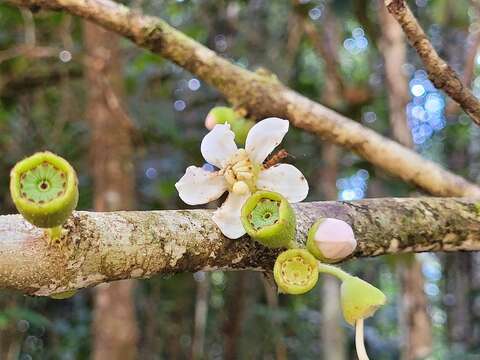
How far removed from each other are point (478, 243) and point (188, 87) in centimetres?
302

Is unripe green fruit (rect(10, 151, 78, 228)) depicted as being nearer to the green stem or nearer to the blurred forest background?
the green stem

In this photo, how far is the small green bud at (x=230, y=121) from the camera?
2.70 ft

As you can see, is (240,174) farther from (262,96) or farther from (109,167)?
(109,167)

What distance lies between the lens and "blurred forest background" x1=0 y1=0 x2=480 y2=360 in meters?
1.95

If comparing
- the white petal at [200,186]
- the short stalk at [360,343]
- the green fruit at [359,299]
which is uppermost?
the white petal at [200,186]

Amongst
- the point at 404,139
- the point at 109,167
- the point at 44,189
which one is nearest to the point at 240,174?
the point at 44,189

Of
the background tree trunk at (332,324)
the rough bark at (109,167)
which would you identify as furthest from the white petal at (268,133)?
the background tree trunk at (332,324)

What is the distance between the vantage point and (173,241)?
50 cm

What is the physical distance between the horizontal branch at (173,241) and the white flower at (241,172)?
0.12ft

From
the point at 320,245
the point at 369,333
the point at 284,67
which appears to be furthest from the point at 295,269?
the point at 369,333

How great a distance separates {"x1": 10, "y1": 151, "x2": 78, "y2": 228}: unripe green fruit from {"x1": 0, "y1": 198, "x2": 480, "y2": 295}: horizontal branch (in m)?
0.03

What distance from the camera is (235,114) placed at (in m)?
0.90

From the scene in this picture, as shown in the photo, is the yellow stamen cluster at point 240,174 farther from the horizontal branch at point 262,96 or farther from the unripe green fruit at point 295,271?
the horizontal branch at point 262,96

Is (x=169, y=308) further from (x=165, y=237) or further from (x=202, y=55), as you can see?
(x=165, y=237)
